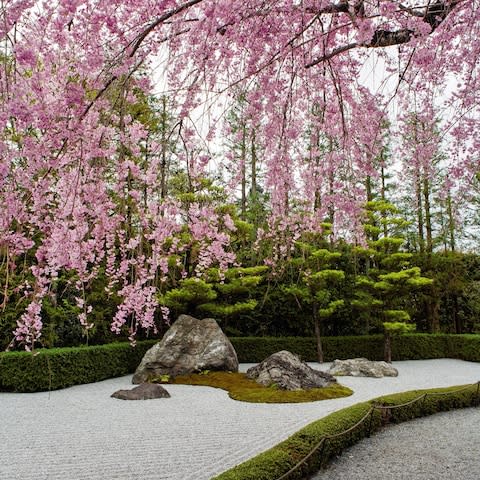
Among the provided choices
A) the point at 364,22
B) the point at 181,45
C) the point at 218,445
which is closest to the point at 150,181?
the point at 181,45

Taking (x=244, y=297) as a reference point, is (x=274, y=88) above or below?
above

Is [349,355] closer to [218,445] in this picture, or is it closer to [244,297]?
[244,297]

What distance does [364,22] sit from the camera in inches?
91.0

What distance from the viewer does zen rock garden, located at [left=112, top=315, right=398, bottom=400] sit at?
7.45 meters

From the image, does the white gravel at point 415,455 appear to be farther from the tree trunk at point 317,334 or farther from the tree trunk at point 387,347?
the tree trunk at point 387,347

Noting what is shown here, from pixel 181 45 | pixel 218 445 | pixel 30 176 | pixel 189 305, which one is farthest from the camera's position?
pixel 189 305

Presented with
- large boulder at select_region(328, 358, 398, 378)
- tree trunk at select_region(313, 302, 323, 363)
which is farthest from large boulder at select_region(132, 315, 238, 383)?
tree trunk at select_region(313, 302, 323, 363)

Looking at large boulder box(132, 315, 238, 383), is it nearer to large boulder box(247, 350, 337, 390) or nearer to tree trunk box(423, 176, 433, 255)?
large boulder box(247, 350, 337, 390)

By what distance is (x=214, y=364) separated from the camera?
838cm

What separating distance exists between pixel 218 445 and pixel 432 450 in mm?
2036

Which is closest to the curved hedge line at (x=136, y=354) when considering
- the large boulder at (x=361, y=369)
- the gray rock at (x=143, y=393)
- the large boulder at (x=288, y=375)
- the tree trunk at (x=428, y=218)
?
the gray rock at (x=143, y=393)

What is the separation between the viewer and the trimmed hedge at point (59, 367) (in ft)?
23.7

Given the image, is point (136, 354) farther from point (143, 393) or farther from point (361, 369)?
point (361, 369)

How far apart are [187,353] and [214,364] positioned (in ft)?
1.81
